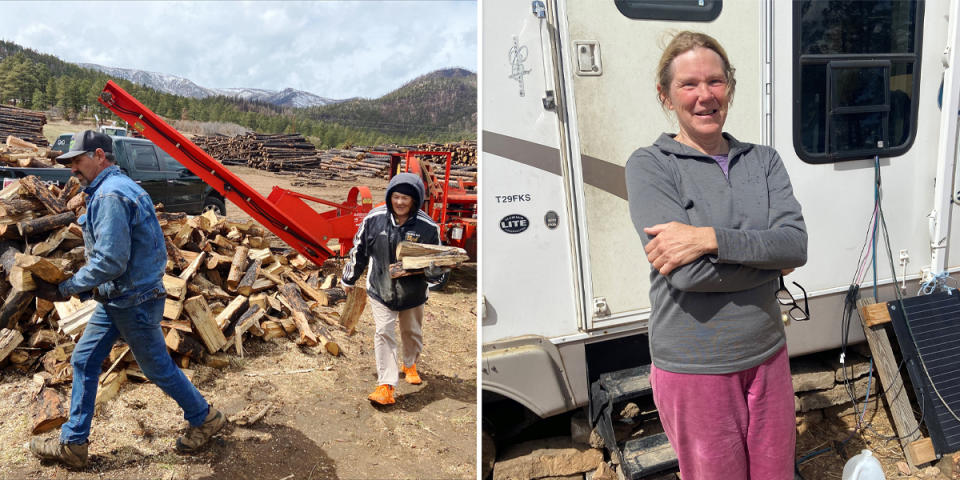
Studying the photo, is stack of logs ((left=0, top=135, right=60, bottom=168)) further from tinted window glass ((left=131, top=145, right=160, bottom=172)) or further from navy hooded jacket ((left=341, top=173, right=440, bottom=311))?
navy hooded jacket ((left=341, top=173, right=440, bottom=311))

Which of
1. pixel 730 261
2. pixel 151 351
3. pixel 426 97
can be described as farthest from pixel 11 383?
pixel 426 97

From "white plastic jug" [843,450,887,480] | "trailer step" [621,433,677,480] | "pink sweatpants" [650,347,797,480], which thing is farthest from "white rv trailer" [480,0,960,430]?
"pink sweatpants" [650,347,797,480]

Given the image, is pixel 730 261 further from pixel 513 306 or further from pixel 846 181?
pixel 846 181

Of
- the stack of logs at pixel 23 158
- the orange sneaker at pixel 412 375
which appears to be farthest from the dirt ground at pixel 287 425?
the stack of logs at pixel 23 158

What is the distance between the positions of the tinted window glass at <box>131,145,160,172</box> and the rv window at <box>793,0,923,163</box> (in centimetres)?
1220

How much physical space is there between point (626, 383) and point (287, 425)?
2.80 meters

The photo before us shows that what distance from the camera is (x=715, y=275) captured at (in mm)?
1831

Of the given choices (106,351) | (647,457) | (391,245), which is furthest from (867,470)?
(106,351)

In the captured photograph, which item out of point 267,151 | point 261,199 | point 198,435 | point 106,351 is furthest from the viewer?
point 267,151

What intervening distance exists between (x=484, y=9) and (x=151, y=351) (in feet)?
9.46

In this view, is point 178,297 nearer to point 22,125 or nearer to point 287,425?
point 287,425

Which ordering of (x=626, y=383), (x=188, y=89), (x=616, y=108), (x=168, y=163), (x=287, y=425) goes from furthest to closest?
(x=188, y=89) < (x=168, y=163) < (x=287, y=425) < (x=626, y=383) < (x=616, y=108)

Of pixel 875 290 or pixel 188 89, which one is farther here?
pixel 188 89

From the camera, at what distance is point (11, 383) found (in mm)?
4805
